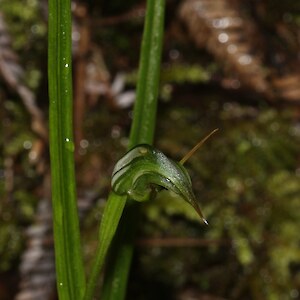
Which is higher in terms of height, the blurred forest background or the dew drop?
the dew drop

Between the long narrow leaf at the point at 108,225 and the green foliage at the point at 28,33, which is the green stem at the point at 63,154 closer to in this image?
the long narrow leaf at the point at 108,225

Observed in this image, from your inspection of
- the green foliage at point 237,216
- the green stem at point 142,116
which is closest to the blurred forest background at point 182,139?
the green foliage at point 237,216

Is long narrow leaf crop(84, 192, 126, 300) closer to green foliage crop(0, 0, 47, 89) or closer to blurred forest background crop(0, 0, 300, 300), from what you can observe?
blurred forest background crop(0, 0, 300, 300)

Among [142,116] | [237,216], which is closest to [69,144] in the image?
[142,116]

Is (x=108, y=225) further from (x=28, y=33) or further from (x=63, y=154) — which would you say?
(x=28, y=33)

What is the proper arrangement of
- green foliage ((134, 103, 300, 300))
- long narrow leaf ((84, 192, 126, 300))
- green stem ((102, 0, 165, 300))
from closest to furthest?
long narrow leaf ((84, 192, 126, 300)) < green stem ((102, 0, 165, 300)) < green foliage ((134, 103, 300, 300))

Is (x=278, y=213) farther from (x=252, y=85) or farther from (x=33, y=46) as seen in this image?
(x=33, y=46)

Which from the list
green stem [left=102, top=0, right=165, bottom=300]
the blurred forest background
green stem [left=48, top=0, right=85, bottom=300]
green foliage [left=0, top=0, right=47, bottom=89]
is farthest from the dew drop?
green foliage [left=0, top=0, right=47, bottom=89]
